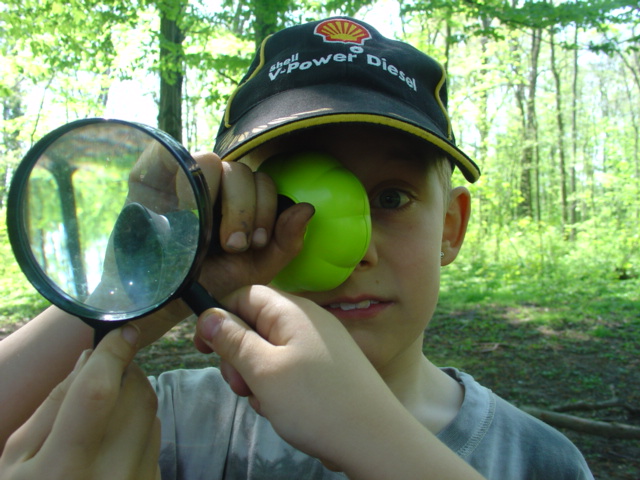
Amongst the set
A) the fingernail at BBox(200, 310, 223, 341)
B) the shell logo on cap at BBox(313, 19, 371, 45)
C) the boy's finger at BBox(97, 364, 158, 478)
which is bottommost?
the boy's finger at BBox(97, 364, 158, 478)

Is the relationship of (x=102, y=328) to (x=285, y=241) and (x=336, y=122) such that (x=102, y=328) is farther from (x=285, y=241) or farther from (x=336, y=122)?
(x=336, y=122)

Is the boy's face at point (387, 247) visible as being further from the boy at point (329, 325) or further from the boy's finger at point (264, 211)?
the boy's finger at point (264, 211)

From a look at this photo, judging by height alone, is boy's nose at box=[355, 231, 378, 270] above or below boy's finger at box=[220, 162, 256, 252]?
below

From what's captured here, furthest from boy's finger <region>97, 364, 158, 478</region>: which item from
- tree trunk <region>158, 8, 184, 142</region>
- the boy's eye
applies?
tree trunk <region>158, 8, 184, 142</region>

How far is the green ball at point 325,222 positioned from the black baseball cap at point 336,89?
127 mm

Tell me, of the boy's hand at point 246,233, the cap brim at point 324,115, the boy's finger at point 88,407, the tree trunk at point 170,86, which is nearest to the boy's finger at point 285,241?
the boy's hand at point 246,233

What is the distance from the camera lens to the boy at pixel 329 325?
92 centimetres

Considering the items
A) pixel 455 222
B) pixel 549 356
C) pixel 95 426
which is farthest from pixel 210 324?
pixel 549 356

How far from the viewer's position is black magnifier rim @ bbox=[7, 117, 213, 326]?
1044 millimetres

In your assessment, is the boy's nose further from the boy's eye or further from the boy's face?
the boy's eye

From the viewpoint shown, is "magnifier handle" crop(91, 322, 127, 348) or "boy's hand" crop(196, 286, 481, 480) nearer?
"boy's hand" crop(196, 286, 481, 480)

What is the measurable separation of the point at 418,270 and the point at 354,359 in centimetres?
74

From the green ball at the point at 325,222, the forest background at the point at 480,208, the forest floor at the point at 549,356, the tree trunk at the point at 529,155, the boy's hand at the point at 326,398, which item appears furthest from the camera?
the tree trunk at the point at 529,155

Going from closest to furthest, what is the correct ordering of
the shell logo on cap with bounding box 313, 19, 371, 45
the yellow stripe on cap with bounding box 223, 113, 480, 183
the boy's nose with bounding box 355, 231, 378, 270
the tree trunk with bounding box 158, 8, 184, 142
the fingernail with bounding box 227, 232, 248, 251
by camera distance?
the fingernail with bounding box 227, 232, 248, 251 < the yellow stripe on cap with bounding box 223, 113, 480, 183 < the boy's nose with bounding box 355, 231, 378, 270 < the shell logo on cap with bounding box 313, 19, 371, 45 < the tree trunk with bounding box 158, 8, 184, 142
